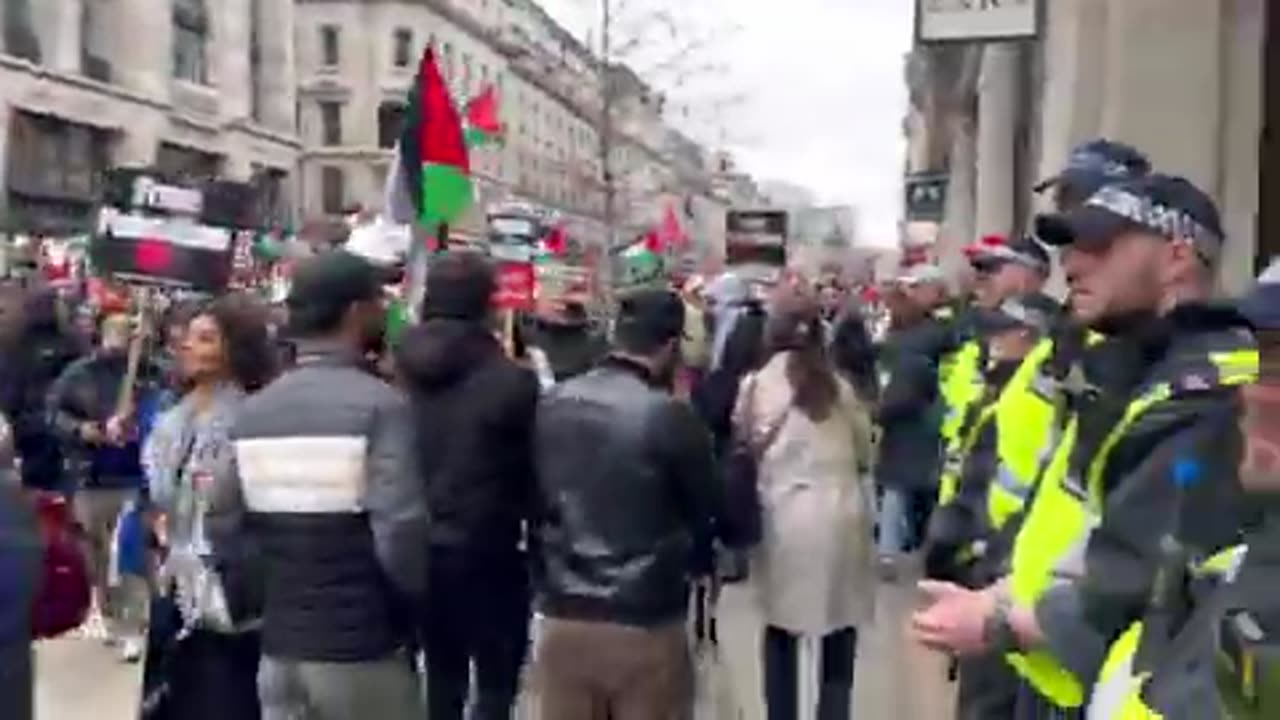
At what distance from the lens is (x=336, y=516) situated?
5.43 meters

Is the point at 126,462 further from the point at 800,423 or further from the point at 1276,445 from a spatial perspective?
the point at 1276,445

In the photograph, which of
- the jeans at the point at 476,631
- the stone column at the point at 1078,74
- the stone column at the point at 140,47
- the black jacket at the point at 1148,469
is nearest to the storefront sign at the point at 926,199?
the stone column at the point at 1078,74

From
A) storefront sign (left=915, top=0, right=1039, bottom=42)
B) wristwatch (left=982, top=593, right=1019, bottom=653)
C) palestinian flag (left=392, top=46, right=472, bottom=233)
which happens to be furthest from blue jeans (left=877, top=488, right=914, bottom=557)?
wristwatch (left=982, top=593, right=1019, bottom=653)

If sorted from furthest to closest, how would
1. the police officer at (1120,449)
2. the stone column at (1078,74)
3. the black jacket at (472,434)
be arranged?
the stone column at (1078,74) → the black jacket at (472,434) → the police officer at (1120,449)

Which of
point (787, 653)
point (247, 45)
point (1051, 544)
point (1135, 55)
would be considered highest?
point (247, 45)

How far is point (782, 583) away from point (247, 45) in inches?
2605

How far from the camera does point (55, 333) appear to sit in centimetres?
1215

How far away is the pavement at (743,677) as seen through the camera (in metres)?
9.55

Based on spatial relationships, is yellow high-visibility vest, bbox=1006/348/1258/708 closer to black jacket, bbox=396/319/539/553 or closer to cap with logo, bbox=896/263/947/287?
black jacket, bbox=396/319/539/553

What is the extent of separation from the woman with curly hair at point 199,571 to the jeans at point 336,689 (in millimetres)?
446

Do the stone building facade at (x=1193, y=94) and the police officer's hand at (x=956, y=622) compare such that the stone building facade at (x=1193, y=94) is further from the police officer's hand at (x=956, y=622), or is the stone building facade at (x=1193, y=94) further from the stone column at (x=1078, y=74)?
the police officer's hand at (x=956, y=622)

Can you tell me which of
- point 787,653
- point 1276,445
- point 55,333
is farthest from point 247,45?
point 1276,445

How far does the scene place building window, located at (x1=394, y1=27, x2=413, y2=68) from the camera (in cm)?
10431

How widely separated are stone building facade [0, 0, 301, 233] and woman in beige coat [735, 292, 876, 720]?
3465 cm
